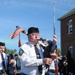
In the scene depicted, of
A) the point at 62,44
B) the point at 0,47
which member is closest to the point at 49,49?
the point at 0,47

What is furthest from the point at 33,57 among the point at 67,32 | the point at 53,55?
the point at 67,32

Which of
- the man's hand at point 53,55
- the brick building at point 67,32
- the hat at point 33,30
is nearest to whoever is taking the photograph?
the man's hand at point 53,55

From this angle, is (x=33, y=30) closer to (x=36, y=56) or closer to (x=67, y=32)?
(x=36, y=56)

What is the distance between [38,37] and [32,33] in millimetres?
137

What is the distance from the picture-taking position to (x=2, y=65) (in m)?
8.34

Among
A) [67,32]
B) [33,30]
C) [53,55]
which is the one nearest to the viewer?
[53,55]

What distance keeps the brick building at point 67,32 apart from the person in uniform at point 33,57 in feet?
116

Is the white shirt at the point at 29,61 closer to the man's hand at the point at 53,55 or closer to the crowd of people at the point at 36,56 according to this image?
the crowd of people at the point at 36,56

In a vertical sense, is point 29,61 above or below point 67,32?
below

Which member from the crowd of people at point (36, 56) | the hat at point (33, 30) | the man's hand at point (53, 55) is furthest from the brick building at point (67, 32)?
the man's hand at point (53, 55)

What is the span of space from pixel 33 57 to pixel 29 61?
0.12 metres

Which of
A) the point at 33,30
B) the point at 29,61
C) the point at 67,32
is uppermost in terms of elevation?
the point at 67,32

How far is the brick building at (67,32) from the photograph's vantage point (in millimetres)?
42719

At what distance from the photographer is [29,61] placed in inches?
227
